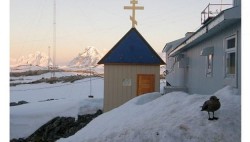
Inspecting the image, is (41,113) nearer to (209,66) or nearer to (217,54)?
(209,66)

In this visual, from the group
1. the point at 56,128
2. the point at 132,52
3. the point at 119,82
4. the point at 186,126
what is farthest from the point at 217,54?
the point at 56,128

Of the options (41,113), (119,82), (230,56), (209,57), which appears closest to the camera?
(230,56)

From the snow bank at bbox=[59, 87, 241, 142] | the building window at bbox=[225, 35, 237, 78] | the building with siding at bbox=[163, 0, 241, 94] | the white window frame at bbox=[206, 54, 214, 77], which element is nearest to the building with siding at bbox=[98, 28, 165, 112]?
the building with siding at bbox=[163, 0, 241, 94]

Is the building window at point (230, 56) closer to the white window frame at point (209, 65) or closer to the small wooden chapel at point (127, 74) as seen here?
the white window frame at point (209, 65)

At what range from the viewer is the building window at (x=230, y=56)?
7.62 metres

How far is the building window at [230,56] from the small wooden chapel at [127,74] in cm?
543

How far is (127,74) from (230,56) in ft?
20.1

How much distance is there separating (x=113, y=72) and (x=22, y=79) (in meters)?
17.9

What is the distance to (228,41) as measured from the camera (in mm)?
8148

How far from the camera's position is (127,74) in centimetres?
1356

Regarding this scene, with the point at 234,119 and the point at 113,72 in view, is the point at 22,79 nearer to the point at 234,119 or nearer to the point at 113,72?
the point at 113,72

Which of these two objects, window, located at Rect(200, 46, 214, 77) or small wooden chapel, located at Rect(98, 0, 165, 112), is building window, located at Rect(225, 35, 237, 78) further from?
small wooden chapel, located at Rect(98, 0, 165, 112)

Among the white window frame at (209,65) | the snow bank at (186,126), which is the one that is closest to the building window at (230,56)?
the snow bank at (186,126)
